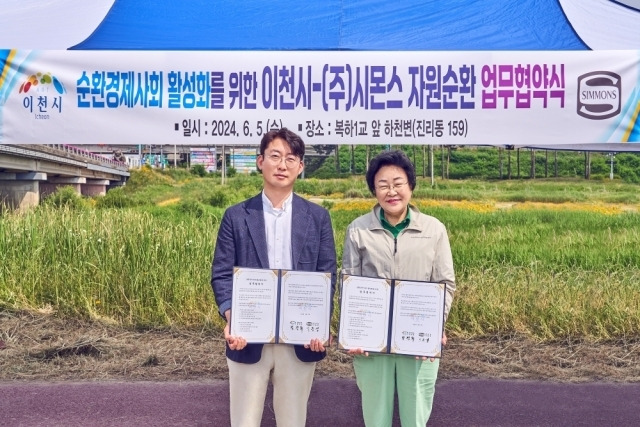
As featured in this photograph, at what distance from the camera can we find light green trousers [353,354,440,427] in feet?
8.45

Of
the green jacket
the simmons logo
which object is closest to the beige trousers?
the green jacket

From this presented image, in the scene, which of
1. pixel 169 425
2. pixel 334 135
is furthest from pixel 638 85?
pixel 169 425

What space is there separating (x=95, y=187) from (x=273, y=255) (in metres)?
12.1

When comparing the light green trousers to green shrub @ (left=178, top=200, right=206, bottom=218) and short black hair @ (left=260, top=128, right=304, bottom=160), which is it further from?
green shrub @ (left=178, top=200, right=206, bottom=218)

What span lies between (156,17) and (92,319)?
101 inches

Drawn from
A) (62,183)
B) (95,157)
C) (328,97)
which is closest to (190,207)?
(95,157)

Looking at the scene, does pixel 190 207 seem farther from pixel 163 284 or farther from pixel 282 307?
pixel 282 307

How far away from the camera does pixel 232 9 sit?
3.91 metres

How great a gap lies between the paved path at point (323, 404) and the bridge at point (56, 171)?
359 inches

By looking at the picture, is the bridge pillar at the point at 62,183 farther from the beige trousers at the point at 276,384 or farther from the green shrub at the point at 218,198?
the beige trousers at the point at 276,384

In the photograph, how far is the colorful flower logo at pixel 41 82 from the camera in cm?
339

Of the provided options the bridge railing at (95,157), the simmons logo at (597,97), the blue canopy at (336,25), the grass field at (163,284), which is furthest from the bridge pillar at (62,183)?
the simmons logo at (597,97)

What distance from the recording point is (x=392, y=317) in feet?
8.26

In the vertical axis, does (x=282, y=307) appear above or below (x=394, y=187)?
below
